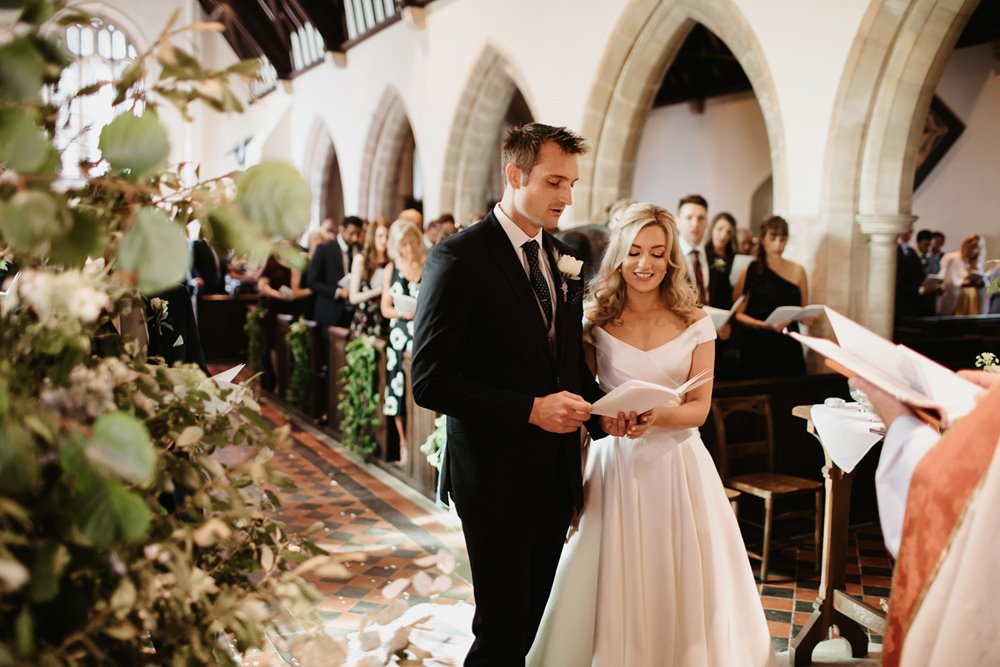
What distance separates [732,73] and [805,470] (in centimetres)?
831

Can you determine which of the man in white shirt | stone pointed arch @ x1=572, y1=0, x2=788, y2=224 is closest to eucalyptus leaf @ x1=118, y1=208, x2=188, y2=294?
the man in white shirt

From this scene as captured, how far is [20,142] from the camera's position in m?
0.71

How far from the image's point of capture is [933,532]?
57.8 inches

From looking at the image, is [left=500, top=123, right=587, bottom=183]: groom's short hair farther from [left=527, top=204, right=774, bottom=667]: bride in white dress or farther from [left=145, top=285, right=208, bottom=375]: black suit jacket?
[left=145, top=285, right=208, bottom=375]: black suit jacket

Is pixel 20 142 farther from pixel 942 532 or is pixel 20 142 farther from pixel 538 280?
pixel 538 280

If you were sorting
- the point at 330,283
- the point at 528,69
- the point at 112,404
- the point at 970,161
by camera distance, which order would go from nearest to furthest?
the point at 112,404
the point at 330,283
the point at 528,69
the point at 970,161

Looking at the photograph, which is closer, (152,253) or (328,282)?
(152,253)

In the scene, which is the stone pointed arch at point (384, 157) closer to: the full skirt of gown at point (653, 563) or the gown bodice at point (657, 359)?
the gown bodice at point (657, 359)

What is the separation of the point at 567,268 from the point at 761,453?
2.69m

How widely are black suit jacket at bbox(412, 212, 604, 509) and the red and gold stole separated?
86 centimetres

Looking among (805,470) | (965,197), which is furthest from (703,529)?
(965,197)

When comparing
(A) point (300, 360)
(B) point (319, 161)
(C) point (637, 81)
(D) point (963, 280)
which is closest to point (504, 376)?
(A) point (300, 360)

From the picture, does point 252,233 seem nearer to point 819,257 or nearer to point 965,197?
point 819,257

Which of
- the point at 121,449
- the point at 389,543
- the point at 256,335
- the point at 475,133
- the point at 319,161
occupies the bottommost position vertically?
the point at 389,543
